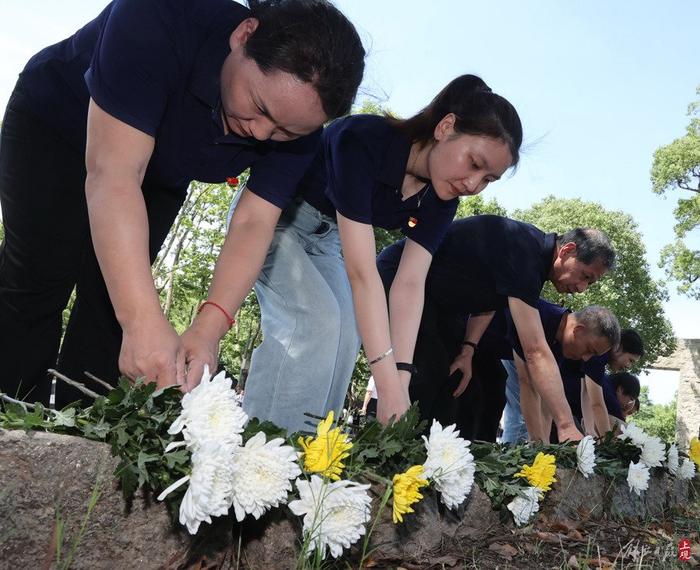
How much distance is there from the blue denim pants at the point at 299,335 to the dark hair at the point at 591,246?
2.07m

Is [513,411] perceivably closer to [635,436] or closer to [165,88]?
[635,436]

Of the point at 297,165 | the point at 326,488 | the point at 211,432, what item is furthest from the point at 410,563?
the point at 297,165

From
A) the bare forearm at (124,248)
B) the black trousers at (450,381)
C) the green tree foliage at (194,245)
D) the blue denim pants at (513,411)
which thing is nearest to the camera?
the bare forearm at (124,248)

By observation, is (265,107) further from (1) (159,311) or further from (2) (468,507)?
(2) (468,507)

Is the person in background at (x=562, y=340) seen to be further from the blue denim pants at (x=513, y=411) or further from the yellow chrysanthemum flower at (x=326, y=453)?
the yellow chrysanthemum flower at (x=326, y=453)

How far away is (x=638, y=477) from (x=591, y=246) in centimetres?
145

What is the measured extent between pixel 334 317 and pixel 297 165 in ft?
2.07

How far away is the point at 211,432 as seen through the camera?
1.63 meters

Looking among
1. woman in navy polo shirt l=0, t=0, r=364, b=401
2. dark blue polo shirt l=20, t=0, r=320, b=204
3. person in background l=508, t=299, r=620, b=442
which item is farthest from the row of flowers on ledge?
person in background l=508, t=299, r=620, b=442

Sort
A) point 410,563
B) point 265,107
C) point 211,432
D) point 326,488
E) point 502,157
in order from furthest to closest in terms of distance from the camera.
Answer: point 502,157 < point 410,563 < point 265,107 < point 326,488 < point 211,432

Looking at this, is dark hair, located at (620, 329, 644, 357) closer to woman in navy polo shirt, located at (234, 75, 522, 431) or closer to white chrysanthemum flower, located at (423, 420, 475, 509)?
woman in navy polo shirt, located at (234, 75, 522, 431)

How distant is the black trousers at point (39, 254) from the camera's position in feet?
8.36

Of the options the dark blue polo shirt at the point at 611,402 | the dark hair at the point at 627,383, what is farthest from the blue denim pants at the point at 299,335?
the dark hair at the point at 627,383

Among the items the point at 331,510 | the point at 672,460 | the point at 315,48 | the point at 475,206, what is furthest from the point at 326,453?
the point at 475,206
